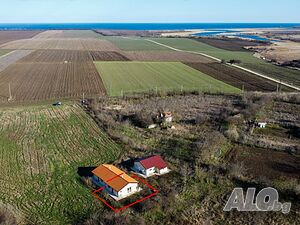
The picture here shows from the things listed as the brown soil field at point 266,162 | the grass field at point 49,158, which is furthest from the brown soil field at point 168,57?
the brown soil field at point 266,162

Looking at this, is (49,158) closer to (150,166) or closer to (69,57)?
(150,166)

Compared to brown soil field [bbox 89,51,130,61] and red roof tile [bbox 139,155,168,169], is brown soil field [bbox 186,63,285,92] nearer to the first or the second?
brown soil field [bbox 89,51,130,61]

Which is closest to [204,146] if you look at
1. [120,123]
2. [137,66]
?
[120,123]

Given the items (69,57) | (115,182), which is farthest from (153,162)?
(69,57)

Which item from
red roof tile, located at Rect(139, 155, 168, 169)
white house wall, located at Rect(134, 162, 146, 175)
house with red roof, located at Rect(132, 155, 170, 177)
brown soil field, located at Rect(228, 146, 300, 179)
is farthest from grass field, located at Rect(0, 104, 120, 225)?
brown soil field, located at Rect(228, 146, 300, 179)

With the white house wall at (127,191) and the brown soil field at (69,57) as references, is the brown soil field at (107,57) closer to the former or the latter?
the brown soil field at (69,57)
